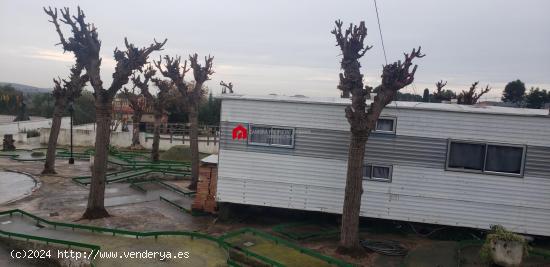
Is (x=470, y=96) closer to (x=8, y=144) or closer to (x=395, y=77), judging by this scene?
(x=395, y=77)

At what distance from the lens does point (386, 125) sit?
12359 mm

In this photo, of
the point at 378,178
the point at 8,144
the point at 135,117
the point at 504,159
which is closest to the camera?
the point at 504,159

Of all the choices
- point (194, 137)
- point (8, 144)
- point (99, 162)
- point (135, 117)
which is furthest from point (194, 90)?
point (8, 144)

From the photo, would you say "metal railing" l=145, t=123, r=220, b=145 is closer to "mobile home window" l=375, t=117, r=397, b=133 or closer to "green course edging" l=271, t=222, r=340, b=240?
"green course edging" l=271, t=222, r=340, b=240

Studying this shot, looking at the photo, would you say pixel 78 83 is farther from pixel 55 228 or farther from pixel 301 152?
pixel 301 152

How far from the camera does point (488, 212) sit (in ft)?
39.2

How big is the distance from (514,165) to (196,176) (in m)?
12.5

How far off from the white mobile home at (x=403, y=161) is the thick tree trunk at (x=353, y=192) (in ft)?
6.54

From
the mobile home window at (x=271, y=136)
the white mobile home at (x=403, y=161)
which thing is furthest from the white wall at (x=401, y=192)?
the mobile home window at (x=271, y=136)

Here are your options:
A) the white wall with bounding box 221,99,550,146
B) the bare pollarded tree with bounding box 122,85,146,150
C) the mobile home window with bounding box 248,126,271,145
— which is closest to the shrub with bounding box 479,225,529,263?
the white wall with bounding box 221,99,550,146

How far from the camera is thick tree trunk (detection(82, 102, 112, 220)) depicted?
44.0 feet

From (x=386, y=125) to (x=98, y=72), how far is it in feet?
31.3

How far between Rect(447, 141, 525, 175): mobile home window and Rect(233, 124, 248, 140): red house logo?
245 inches

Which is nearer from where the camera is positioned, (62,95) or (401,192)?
(401,192)
